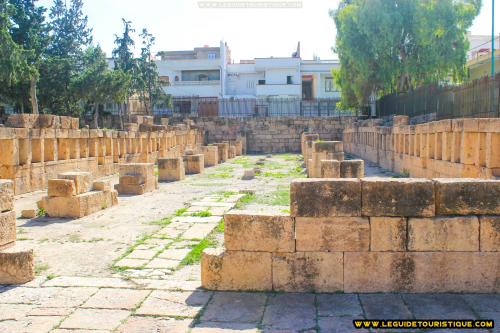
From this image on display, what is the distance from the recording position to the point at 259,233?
217 inches

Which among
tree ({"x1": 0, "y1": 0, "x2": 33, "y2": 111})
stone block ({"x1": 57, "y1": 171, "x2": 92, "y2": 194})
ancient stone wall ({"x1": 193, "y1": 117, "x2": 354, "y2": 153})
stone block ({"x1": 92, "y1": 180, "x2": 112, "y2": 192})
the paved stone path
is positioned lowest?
the paved stone path

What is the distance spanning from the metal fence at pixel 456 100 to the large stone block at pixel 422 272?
346 inches

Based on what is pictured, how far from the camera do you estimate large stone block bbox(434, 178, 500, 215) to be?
5.29 metres

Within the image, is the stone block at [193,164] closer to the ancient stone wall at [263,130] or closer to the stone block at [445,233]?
the stone block at [445,233]

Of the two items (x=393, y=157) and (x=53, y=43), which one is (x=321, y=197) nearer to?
(x=393, y=157)

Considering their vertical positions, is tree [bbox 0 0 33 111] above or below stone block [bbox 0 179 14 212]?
above

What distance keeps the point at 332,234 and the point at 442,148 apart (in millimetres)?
8224

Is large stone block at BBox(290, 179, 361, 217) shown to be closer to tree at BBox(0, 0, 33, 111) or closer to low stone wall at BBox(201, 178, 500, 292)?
low stone wall at BBox(201, 178, 500, 292)

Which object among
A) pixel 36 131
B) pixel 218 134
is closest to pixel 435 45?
pixel 218 134

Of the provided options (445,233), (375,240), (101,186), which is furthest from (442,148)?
(101,186)

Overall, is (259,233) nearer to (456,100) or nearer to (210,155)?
(456,100)

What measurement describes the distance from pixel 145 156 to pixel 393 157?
452 inches

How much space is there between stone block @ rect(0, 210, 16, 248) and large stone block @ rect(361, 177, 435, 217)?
176 inches

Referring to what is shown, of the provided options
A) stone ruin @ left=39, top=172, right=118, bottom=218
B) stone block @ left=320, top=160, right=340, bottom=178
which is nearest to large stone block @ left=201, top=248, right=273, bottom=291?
stone ruin @ left=39, top=172, right=118, bottom=218
